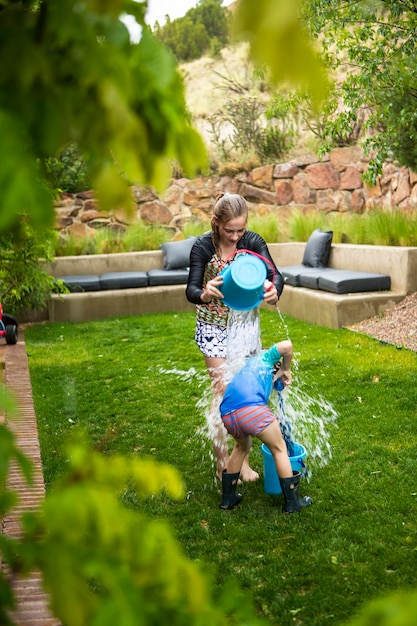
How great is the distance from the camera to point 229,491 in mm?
3990

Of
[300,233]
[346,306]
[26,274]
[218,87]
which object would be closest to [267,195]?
[218,87]

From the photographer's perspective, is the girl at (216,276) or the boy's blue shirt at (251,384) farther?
the girl at (216,276)

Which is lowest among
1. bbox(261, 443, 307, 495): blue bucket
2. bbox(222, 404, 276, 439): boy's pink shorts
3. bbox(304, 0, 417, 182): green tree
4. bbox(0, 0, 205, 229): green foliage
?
bbox(261, 443, 307, 495): blue bucket

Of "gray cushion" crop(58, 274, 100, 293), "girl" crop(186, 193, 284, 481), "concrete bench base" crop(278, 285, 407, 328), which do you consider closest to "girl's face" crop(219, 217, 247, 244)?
"girl" crop(186, 193, 284, 481)

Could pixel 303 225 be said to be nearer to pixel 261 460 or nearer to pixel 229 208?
pixel 261 460

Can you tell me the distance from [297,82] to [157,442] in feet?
14.9

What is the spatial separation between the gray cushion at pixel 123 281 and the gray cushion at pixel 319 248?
7.89 ft

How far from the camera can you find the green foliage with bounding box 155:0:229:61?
23.6 m

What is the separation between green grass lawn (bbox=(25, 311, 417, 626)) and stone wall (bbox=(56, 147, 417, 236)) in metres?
7.37

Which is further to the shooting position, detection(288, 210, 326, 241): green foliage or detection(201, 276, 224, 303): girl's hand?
detection(288, 210, 326, 241): green foliage

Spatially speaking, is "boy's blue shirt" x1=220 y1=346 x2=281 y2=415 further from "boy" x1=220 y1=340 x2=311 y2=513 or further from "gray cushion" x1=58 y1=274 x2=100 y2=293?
"gray cushion" x1=58 y1=274 x2=100 y2=293

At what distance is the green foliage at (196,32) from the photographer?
928 inches

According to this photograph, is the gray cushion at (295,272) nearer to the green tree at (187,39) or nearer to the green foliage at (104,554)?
the green foliage at (104,554)

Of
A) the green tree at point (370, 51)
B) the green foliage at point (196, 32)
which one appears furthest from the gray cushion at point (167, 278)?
the green foliage at point (196, 32)
